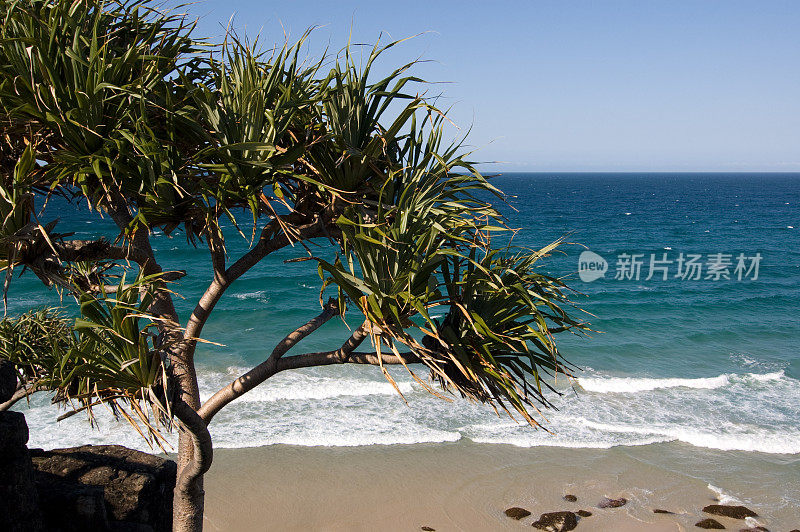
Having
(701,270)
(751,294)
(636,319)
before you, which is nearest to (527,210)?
(701,270)

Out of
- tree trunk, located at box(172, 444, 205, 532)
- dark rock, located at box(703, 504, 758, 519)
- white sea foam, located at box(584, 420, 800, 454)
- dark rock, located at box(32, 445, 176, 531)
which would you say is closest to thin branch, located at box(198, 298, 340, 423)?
tree trunk, located at box(172, 444, 205, 532)

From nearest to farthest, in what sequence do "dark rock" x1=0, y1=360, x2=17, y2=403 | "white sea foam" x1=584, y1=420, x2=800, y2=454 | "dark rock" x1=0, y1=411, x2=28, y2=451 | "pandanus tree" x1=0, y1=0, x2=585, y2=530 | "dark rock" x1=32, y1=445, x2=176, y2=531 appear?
1. "pandanus tree" x1=0, y1=0, x2=585, y2=530
2. "dark rock" x1=0, y1=411, x2=28, y2=451
3. "dark rock" x1=0, y1=360, x2=17, y2=403
4. "dark rock" x1=32, y1=445, x2=176, y2=531
5. "white sea foam" x1=584, y1=420, x2=800, y2=454

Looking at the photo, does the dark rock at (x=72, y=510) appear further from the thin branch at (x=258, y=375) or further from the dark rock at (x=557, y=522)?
the dark rock at (x=557, y=522)

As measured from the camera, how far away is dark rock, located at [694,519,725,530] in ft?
26.2

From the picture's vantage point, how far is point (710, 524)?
8031mm

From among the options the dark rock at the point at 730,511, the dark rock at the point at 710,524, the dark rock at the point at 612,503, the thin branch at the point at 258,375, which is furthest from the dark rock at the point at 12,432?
the dark rock at the point at 730,511

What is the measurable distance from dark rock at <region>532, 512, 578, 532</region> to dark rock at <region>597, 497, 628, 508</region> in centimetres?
58

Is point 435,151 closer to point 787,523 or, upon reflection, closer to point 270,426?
point 787,523

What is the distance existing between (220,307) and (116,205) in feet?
60.7

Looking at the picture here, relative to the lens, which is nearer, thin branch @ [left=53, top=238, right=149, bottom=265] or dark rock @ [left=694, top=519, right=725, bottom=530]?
thin branch @ [left=53, top=238, right=149, bottom=265]

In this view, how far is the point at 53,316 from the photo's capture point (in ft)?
20.9

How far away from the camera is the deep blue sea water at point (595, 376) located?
11102mm

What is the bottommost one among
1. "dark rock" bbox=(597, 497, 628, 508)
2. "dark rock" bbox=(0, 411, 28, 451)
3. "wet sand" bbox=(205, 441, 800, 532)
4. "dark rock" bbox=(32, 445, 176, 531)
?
Answer: "wet sand" bbox=(205, 441, 800, 532)
